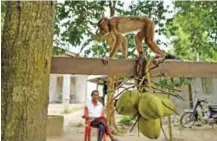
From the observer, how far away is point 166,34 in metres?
6.11

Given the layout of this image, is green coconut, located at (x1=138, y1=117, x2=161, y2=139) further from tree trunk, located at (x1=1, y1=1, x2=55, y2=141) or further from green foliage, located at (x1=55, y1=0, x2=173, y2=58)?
green foliage, located at (x1=55, y1=0, x2=173, y2=58)

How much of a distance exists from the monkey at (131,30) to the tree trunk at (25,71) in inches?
19.3

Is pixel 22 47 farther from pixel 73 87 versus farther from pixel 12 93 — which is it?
pixel 73 87

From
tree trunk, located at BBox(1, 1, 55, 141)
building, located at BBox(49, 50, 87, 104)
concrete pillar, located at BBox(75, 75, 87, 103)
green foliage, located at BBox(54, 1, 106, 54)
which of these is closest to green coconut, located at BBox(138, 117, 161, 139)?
tree trunk, located at BBox(1, 1, 55, 141)

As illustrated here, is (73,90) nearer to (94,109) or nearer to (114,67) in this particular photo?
(94,109)

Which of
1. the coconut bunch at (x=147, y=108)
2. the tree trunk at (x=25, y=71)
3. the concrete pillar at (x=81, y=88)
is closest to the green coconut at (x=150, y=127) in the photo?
the coconut bunch at (x=147, y=108)

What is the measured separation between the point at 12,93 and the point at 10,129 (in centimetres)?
9

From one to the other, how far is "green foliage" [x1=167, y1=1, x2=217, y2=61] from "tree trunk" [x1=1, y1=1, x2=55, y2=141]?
477 centimetres

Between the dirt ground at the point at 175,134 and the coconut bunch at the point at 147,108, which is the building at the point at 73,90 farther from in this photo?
the coconut bunch at the point at 147,108

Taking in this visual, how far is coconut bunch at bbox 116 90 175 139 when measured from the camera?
0.69m

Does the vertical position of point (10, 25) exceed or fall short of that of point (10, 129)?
it exceeds it

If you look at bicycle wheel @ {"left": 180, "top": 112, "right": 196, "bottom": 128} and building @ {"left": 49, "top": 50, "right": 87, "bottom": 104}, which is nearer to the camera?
bicycle wheel @ {"left": 180, "top": 112, "right": 196, "bottom": 128}

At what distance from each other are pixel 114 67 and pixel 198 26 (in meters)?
5.22

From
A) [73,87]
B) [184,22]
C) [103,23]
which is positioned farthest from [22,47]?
[73,87]
